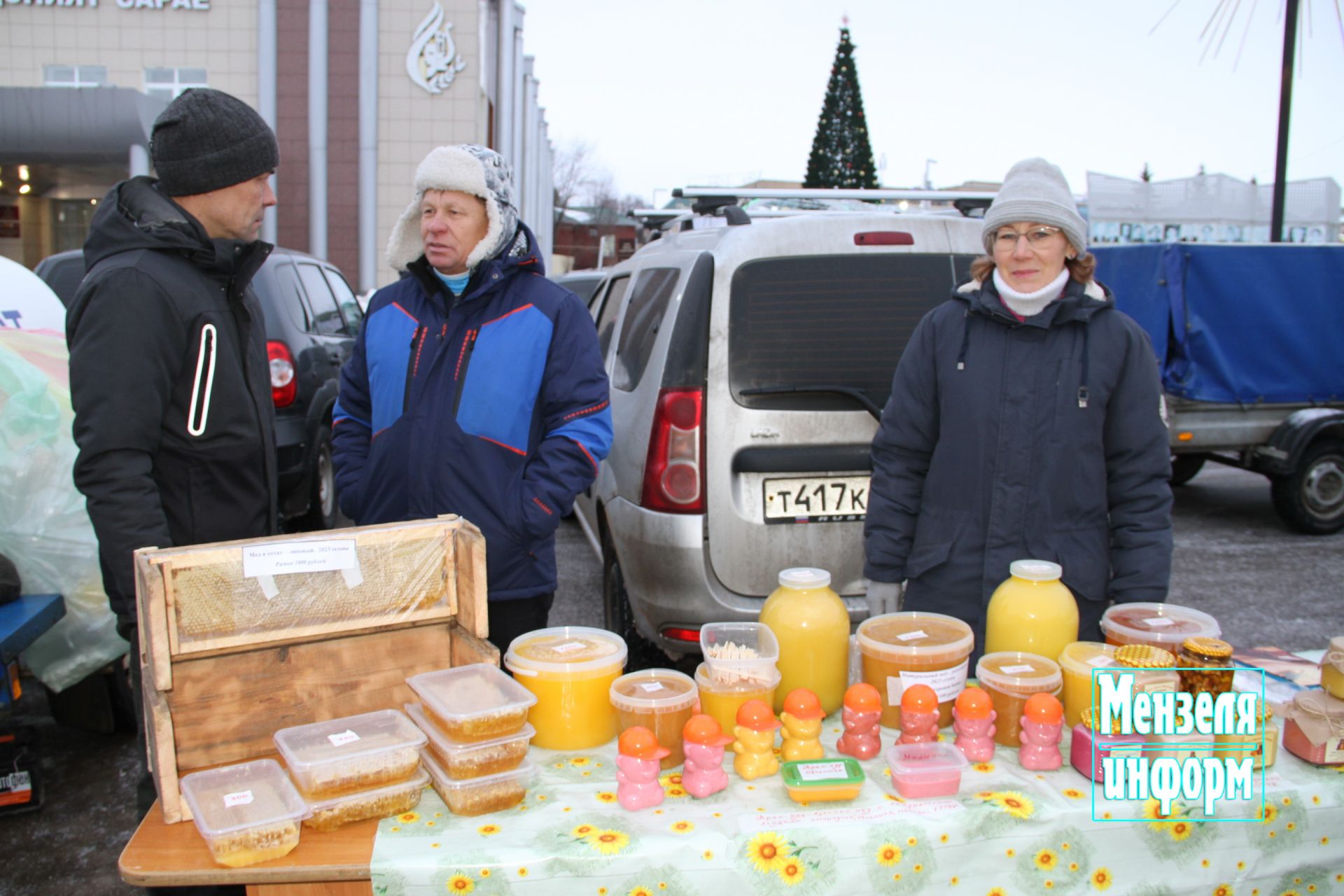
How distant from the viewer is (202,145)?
2176 mm

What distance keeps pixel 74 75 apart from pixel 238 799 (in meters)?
23.0

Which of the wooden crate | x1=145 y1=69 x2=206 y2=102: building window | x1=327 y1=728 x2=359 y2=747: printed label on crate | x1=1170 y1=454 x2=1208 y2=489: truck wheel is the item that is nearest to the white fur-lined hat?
the wooden crate

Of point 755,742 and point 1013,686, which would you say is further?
point 1013,686

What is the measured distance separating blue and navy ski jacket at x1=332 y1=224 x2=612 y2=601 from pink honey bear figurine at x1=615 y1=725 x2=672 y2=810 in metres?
0.91

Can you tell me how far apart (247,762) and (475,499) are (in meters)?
0.92

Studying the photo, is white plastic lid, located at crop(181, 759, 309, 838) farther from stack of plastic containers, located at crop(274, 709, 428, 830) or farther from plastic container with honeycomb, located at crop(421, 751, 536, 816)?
plastic container with honeycomb, located at crop(421, 751, 536, 816)

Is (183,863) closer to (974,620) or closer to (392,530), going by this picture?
(392,530)

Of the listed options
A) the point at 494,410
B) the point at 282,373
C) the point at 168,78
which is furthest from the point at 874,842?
the point at 168,78

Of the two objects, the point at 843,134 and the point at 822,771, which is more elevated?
the point at 843,134

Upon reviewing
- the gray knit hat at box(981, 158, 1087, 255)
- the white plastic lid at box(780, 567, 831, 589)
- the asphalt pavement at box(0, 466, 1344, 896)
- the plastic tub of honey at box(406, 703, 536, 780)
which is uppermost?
the gray knit hat at box(981, 158, 1087, 255)

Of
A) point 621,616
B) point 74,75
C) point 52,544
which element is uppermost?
point 74,75

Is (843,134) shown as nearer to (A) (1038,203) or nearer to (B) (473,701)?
(A) (1038,203)

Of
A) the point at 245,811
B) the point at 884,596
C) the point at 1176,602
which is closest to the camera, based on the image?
the point at 245,811

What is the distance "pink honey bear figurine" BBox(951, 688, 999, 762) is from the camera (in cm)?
177
